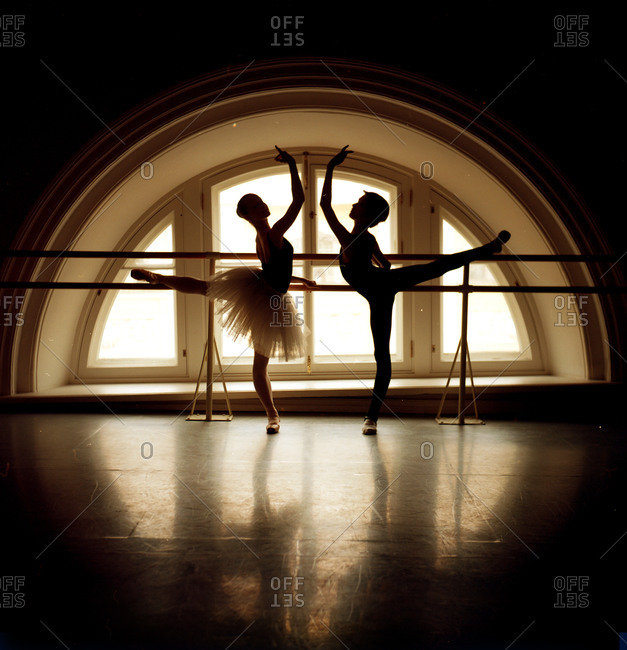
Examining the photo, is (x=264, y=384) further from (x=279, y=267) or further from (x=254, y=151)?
(x=254, y=151)

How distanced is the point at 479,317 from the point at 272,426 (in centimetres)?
233

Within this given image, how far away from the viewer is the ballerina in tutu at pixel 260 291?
9.27ft

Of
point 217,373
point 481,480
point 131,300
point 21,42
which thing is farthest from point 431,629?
point 21,42

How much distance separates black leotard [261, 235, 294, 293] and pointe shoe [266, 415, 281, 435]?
0.79 meters

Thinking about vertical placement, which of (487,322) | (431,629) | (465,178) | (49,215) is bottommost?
(431,629)

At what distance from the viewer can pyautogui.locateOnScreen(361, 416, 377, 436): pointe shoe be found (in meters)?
2.90

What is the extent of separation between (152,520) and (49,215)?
2.49m

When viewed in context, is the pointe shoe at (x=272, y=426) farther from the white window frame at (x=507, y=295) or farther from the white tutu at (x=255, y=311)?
the white window frame at (x=507, y=295)

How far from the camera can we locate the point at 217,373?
4086mm

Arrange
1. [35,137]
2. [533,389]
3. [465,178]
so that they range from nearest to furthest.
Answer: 1. [35,137]
2. [533,389]
3. [465,178]

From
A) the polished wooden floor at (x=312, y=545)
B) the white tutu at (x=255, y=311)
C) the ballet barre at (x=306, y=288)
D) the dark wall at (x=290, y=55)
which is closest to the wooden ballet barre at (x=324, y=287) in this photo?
the ballet barre at (x=306, y=288)

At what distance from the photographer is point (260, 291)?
2889 millimetres

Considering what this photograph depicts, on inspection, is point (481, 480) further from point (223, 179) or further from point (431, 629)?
point (223, 179)

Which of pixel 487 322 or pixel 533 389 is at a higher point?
pixel 487 322
